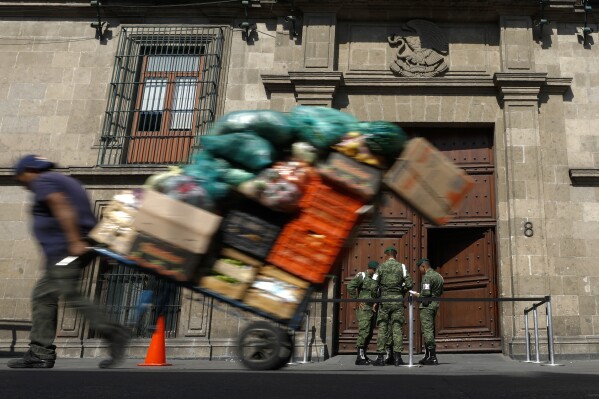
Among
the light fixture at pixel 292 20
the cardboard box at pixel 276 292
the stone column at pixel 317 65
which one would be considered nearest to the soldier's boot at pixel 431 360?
the stone column at pixel 317 65

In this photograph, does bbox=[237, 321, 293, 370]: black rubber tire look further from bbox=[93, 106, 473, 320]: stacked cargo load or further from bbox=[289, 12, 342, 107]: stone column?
bbox=[289, 12, 342, 107]: stone column

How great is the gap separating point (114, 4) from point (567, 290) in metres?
10.8

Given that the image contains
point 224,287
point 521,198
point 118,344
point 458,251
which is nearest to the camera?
point 224,287

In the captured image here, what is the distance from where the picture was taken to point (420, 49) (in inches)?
488

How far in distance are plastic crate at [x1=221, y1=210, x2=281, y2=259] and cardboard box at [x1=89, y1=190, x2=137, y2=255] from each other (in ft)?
2.13

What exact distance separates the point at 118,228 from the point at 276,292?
47.9 inches

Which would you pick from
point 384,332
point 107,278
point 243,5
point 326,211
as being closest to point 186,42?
point 243,5

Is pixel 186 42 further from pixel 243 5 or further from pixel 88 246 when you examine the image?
pixel 88 246

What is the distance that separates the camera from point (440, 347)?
11.0m

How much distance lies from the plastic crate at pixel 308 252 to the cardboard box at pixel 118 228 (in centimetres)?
107

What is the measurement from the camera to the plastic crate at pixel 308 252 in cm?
407

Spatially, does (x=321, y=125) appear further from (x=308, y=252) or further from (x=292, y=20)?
(x=292, y=20)

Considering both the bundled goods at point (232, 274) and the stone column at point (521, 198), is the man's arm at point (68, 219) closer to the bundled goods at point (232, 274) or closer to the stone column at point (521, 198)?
the bundled goods at point (232, 274)

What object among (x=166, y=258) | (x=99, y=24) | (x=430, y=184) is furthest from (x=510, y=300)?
(x=99, y=24)
